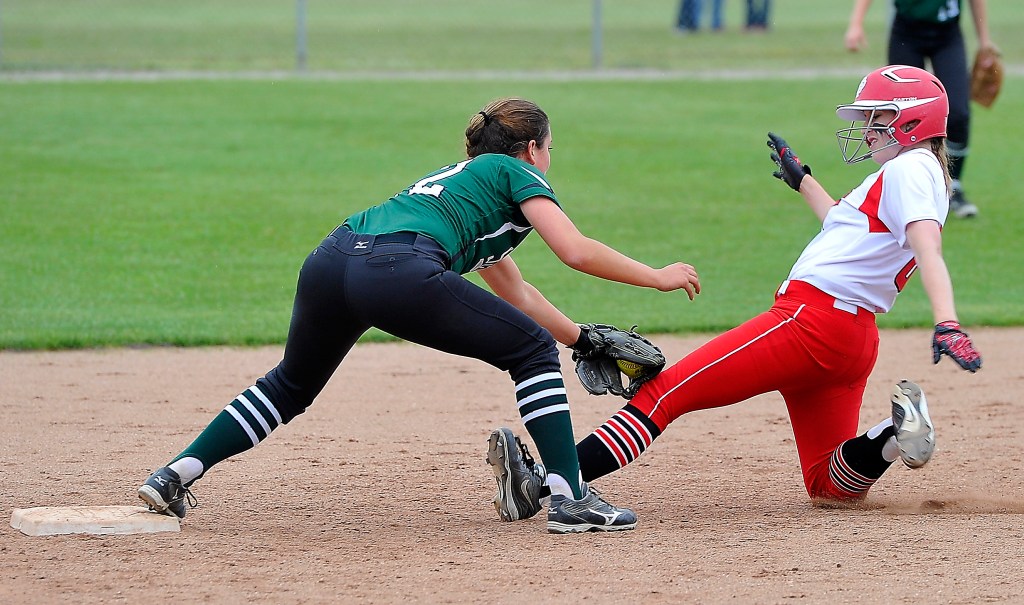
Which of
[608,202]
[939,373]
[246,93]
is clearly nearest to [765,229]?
[608,202]

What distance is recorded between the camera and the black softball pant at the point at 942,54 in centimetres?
953

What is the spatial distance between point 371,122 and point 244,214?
404cm

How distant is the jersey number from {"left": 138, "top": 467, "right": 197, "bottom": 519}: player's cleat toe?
1.12 meters

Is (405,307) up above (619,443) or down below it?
above

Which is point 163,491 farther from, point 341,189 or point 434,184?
point 341,189

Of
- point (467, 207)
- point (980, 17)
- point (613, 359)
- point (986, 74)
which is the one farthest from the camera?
point (986, 74)

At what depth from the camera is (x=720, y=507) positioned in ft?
15.1

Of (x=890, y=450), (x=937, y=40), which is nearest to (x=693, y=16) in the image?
(x=937, y=40)

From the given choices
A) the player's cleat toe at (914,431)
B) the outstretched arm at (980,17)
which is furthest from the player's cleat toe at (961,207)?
the player's cleat toe at (914,431)

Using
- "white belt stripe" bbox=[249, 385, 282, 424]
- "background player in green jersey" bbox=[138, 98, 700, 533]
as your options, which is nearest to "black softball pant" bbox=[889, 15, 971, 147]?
"background player in green jersey" bbox=[138, 98, 700, 533]

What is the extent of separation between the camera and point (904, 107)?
4.27 metres

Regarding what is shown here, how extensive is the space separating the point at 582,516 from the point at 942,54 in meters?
6.51

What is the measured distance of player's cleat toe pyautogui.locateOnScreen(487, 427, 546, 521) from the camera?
423 cm

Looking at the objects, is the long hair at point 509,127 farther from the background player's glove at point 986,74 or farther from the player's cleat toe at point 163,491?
the background player's glove at point 986,74
